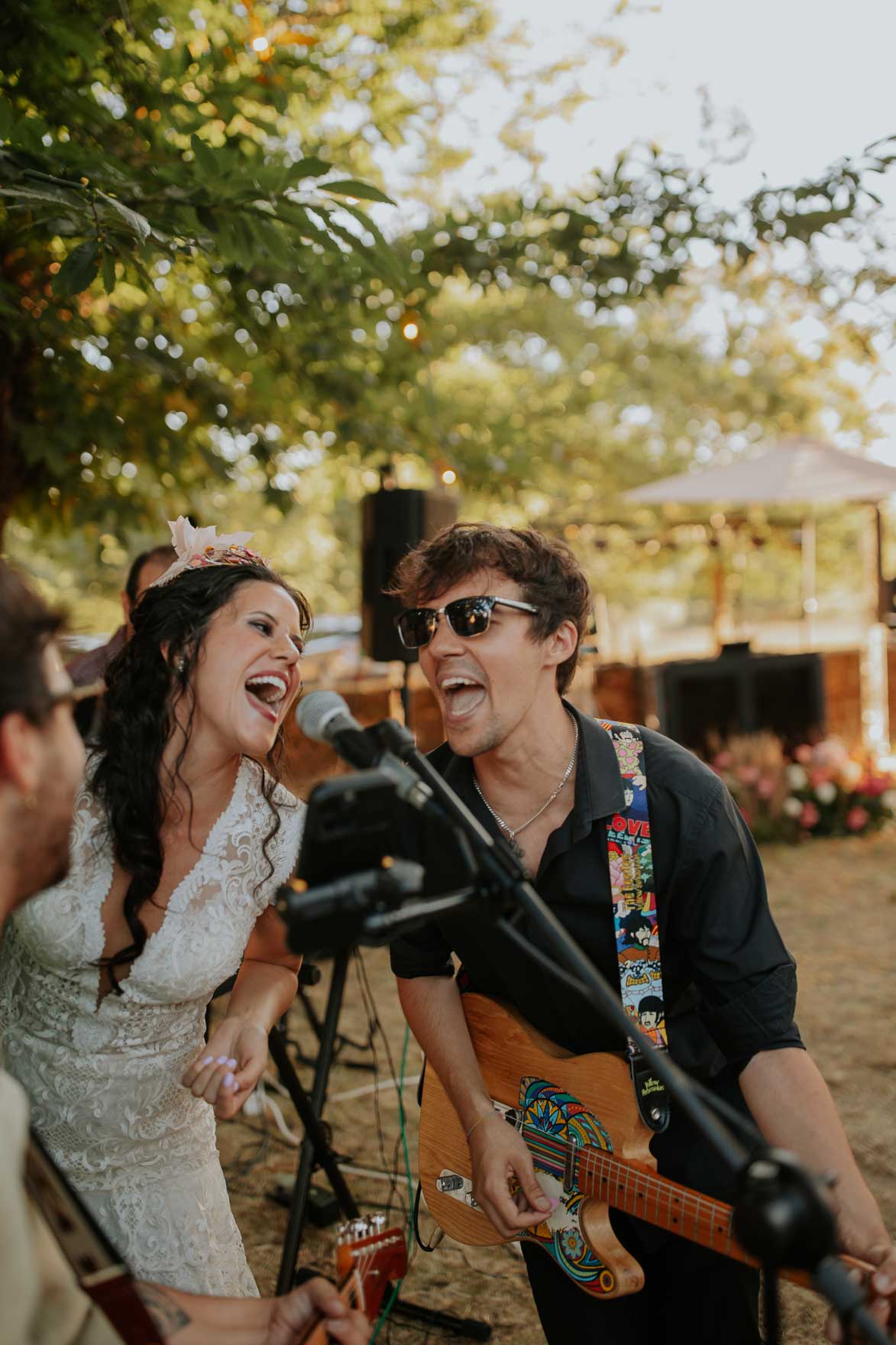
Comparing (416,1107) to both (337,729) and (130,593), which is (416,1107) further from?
(337,729)

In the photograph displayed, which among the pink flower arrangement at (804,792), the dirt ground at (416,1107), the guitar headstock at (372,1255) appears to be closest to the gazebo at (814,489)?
the pink flower arrangement at (804,792)

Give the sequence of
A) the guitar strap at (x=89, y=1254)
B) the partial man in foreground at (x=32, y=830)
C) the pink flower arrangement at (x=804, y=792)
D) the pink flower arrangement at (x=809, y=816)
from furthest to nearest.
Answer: the pink flower arrangement at (x=804, y=792) → the pink flower arrangement at (x=809, y=816) → the guitar strap at (x=89, y=1254) → the partial man in foreground at (x=32, y=830)

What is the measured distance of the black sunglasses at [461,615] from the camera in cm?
268

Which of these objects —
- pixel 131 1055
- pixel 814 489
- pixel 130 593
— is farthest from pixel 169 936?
pixel 814 489

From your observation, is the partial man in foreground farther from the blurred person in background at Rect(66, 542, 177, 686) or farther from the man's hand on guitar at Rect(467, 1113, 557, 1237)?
the blurred person in background at Rect(66, 542, 177, 686)

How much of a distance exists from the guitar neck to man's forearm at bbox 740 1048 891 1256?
0.19 m

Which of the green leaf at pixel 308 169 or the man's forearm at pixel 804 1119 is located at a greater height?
the green leaf at pixel 308 169

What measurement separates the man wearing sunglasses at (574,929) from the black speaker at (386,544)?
3454 millimetres

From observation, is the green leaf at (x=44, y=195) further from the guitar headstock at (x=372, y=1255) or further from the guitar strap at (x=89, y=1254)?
the guitar headstock at (x=372, y=1255)

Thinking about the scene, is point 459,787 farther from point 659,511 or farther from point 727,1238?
point 659,511

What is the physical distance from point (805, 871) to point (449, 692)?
727 centimetres

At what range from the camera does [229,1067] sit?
2.17m

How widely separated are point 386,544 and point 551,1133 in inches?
175

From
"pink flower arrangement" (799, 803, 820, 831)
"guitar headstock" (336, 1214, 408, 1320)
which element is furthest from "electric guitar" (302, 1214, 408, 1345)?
"pink flower arrangement" (799, 803, 820, 831)
